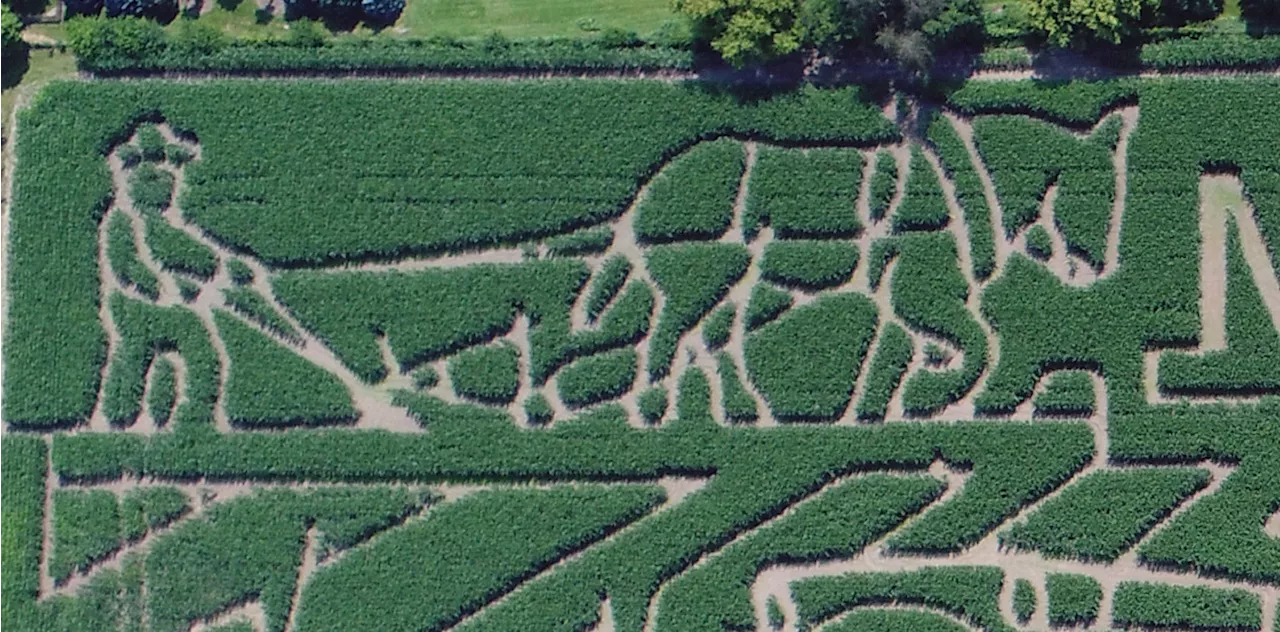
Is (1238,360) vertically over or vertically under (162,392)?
over

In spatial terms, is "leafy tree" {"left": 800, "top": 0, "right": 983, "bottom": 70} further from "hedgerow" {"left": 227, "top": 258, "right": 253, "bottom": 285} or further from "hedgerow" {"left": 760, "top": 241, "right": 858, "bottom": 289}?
"hedgerow" {"left": 227, "top": 258, "right": 253, "bottom": 285}

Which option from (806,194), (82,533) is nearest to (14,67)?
(82,533)

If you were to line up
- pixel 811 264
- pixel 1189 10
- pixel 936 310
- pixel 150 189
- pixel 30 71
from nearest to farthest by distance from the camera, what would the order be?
pixel 936 310 < pixel 811 264 < pixel 150 189 < pixel 1189 10 < pixel 30 71

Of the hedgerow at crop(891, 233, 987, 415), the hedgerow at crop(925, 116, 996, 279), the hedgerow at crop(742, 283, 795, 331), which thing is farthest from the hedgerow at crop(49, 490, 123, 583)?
the hedgerow at crop(925, 116, 996, 279)

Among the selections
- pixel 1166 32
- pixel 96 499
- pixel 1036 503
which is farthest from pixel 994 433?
pixel 96 499

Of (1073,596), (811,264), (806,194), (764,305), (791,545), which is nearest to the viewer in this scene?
(1073,596)

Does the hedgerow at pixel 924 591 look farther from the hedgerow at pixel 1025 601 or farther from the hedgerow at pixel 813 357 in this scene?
the hedgerow at pixel 813 357

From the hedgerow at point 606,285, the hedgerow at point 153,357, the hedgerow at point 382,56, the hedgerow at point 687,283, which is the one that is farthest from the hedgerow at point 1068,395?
the hedgerow at point 153,357

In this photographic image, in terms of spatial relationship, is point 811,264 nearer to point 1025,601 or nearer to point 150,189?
point 1025,601
